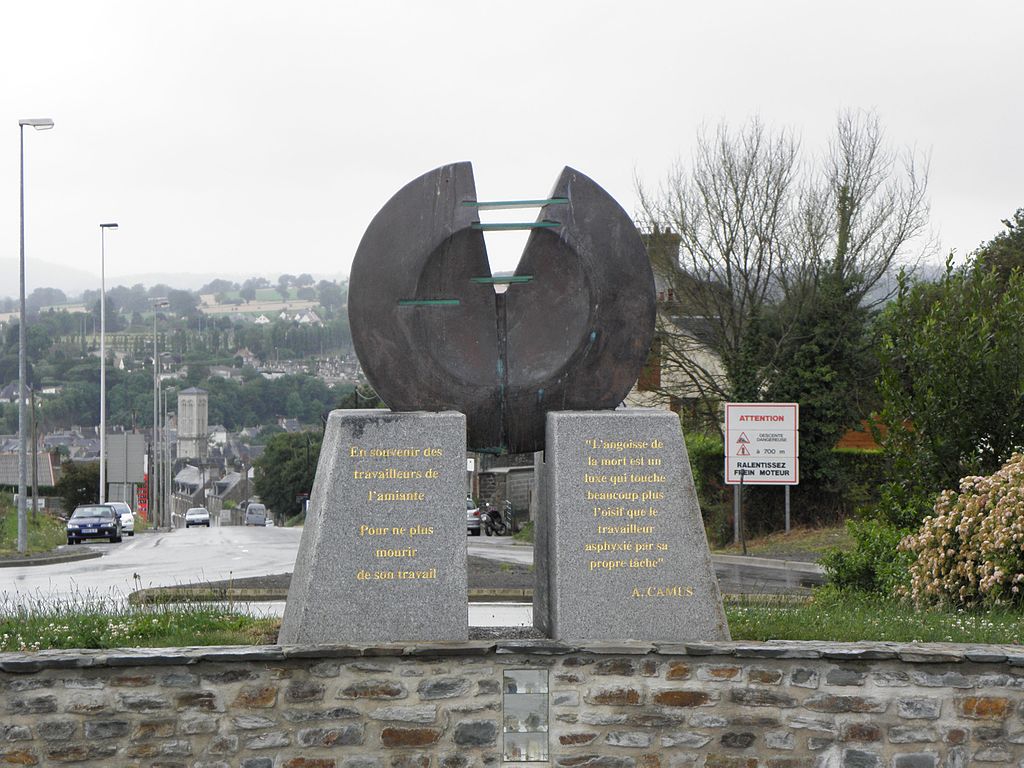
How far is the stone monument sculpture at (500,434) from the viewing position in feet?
29.7

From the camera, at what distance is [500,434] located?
995cm

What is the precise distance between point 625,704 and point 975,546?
533 centimetres

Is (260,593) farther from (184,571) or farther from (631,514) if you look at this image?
(631,514)

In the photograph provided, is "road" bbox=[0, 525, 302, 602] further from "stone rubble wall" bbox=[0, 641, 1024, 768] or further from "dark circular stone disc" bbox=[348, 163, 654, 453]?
"stone rubble wall" bbox=[0, 641, 1024, 768]

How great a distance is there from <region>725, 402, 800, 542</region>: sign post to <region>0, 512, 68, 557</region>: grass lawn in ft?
52.2

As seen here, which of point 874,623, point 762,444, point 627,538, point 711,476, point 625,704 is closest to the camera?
point 625,704

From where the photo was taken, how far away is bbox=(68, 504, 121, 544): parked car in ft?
140

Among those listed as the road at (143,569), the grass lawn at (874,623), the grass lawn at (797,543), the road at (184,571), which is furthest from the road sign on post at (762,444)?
the grass lawn at (874,623)

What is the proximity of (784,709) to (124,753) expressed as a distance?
367cm

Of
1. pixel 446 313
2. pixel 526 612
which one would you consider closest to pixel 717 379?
pixel 526 612

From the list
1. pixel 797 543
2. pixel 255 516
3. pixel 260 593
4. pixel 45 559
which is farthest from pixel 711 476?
pixel 255 516

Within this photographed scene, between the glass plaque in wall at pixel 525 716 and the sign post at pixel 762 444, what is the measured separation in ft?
69.9

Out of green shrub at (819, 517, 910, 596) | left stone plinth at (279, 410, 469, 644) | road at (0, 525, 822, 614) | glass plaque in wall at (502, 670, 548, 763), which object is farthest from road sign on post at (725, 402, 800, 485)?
glass plaque in wall at (502, 670, 548, 763)

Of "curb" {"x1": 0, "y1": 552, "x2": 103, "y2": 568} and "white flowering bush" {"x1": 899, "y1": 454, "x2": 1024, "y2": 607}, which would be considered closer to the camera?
"white flowering bush" {"x1": 899, "y1": 454, "x2": 1024, "y2": 607}
